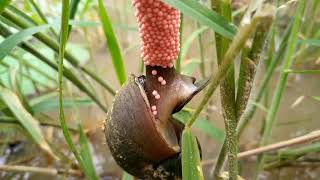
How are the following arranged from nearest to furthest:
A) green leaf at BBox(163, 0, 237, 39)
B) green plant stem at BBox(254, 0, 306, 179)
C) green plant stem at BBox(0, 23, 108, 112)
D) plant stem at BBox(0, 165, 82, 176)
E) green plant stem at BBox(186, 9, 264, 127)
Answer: green plant stem at BBox(186, 9, 264, 127) < green leaf at BBox(163, 0, 237, 39) < green plant stem at BBox(254, 0, 306, 179) < green plant stem at BBox(0, 23, 108, 112) < plant stem at BBox(0, 165, 82, 176)

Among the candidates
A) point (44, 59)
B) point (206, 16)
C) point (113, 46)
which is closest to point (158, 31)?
point (206, 16)

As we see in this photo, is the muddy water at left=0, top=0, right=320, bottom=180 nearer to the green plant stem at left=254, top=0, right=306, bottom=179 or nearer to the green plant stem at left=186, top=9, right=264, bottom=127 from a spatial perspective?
the green plant stem at left=254, top=0, right=306, bottom=179

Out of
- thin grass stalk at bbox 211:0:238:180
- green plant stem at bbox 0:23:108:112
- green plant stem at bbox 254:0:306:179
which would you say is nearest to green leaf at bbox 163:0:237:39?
thin grass stalk at bbox 211:0:238:180

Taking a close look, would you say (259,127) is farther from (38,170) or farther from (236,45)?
(236,45)

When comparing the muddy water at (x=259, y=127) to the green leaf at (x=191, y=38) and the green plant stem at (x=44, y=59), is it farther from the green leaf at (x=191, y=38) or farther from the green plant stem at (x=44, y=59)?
the green plant stem at (x=44, y=59)

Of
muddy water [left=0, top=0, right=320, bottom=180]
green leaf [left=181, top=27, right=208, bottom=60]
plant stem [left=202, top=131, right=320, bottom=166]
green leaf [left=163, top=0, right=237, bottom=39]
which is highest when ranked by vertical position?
green leaf [left=163, top=0, right=237, bottom=39]

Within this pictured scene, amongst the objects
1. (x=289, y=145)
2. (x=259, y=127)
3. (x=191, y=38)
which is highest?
(x=191, y=38)
